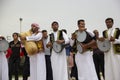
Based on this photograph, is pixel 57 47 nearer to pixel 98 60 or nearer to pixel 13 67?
pixel 98 60

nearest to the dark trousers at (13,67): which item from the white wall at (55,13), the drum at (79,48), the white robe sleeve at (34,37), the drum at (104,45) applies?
the white robe sleeve at (34,37)

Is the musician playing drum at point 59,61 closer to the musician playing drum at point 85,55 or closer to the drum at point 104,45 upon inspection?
the musician playing drum at point 85,55

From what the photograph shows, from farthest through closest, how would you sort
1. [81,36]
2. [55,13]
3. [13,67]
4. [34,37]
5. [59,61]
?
1. [55,13]
2. [13,67]
3. [59,61]
4. [34,37]
5. [81,36]

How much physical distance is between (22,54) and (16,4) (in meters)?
4.78

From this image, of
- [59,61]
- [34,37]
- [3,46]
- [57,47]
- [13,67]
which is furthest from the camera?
[13,67]

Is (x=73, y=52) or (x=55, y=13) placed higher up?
(x=55, y=13)

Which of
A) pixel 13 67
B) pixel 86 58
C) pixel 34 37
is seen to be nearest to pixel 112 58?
pixel 86 58

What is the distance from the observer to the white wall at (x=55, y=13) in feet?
37.9

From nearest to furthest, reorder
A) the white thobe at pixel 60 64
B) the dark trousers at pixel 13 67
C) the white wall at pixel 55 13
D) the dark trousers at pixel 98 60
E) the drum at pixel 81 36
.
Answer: the drum at pixel 81 36, the white thobe at pixel 60 64, the dark trousers at pixel 98 60, the dark trousers at pixel 13 67, the white wall at pixel 55 13

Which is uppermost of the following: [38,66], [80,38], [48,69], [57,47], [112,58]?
[80,38]

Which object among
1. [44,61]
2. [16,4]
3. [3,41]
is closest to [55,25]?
[44,61]

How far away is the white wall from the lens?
11.5 m

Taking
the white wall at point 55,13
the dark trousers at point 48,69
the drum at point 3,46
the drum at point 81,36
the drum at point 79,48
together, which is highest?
the white wall at point 55,13

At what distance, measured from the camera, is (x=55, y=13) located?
11836 millimetres
